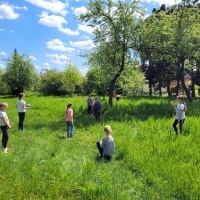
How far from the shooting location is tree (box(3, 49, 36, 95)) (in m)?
70.2

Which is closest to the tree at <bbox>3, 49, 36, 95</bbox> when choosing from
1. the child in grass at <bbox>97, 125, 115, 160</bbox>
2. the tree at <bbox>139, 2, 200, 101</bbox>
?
the tree at <bbox>139, 2, 200, 101</bbox>

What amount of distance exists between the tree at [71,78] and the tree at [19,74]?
7.86 m

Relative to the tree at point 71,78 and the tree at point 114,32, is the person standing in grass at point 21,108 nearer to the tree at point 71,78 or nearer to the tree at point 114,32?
the tree at point 114,32

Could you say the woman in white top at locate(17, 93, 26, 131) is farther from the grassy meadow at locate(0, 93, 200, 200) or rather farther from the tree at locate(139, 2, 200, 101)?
the tree at locate(139, 2, 200, 101)

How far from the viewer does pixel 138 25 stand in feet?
98.9

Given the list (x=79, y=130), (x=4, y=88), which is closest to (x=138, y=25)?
(x=79, y=130)

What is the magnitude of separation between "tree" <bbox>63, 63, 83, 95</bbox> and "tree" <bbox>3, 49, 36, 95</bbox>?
7.86 meters

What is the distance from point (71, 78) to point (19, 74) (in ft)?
39.6

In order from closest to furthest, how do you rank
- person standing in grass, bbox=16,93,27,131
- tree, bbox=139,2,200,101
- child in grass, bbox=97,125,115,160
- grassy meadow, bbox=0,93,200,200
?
grassy meadow, bbox=0,93,200,200, child in grass, bbox=97,125,115,160, person standing in grass, bbox=16,93,27,131, tree, bbox=139,2,200,101

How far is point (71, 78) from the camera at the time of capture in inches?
3063

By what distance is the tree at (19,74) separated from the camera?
7019cm

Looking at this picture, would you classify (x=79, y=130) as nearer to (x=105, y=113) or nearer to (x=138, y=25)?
(x=105, y=113)

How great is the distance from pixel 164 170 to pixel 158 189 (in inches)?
51.0

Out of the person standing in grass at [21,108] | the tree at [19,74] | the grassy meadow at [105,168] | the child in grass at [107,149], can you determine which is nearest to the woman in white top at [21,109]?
the person standing in grass at [21,108]
